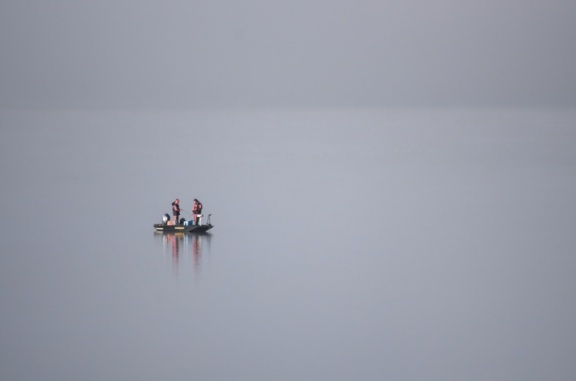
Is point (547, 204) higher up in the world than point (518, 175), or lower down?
lower down

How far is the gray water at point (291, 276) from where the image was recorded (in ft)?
51.5

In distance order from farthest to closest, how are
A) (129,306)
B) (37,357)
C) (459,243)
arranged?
1. (459,243)
2. (129,306)
3. (37,357)

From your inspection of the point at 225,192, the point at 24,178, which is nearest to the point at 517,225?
the point at 225,192

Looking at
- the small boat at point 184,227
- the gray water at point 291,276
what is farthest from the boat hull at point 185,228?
the gray water at point 291,276

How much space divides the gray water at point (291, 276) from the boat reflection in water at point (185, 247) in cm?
5

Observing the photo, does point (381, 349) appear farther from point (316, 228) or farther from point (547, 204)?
point (547, 204)

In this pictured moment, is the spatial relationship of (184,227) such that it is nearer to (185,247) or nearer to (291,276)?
(185,247)

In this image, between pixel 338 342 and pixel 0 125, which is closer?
pixel 338 342

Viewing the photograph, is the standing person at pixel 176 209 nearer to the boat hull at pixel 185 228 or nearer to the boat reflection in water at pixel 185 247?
the boat hull at pixel 185 228

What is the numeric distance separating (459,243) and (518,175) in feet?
43.7

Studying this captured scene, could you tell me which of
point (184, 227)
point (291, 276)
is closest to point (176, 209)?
point (184, 227)

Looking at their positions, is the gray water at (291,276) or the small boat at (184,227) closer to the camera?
the gray water at (291,276)

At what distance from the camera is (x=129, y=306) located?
18.0 meters

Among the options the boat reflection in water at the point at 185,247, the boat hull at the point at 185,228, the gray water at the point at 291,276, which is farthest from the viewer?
the boat hull at the point at 185,228
